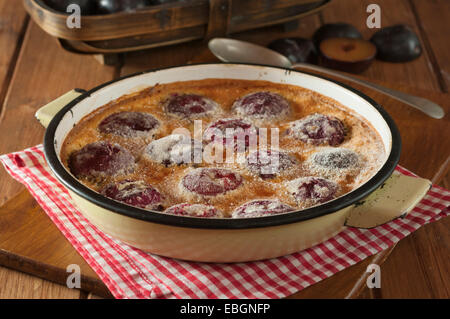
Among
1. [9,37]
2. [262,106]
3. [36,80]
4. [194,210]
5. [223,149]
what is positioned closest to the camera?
[194,210]

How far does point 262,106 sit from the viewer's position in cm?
153

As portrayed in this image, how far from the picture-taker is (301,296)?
1125mm

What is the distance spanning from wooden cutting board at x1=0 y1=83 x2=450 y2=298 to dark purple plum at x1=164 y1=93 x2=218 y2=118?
42 cm

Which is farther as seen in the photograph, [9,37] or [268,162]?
[9,37]

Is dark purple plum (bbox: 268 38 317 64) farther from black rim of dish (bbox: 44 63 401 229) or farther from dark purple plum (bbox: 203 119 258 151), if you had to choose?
black rim of dish (bbox: 44 63 401 229)

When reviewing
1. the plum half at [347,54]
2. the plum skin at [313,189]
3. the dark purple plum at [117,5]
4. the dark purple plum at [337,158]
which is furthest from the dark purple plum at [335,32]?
the plum skin at [313,189]

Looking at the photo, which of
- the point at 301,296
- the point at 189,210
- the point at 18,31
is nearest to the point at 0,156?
the point at 189,210

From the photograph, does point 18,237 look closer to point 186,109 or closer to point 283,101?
point 186,109

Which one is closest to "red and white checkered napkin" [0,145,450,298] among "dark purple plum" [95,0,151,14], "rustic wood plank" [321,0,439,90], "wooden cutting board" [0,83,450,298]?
"wooden cutting board" [0,83,450,298]

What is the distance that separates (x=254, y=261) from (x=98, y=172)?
0.39 meters

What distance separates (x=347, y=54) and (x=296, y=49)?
179 mm

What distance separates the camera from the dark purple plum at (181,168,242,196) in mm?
1239

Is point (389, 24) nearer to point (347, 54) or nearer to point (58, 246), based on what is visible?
point (347, 54)

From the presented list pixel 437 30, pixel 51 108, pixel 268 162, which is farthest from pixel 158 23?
pixel 437 30
